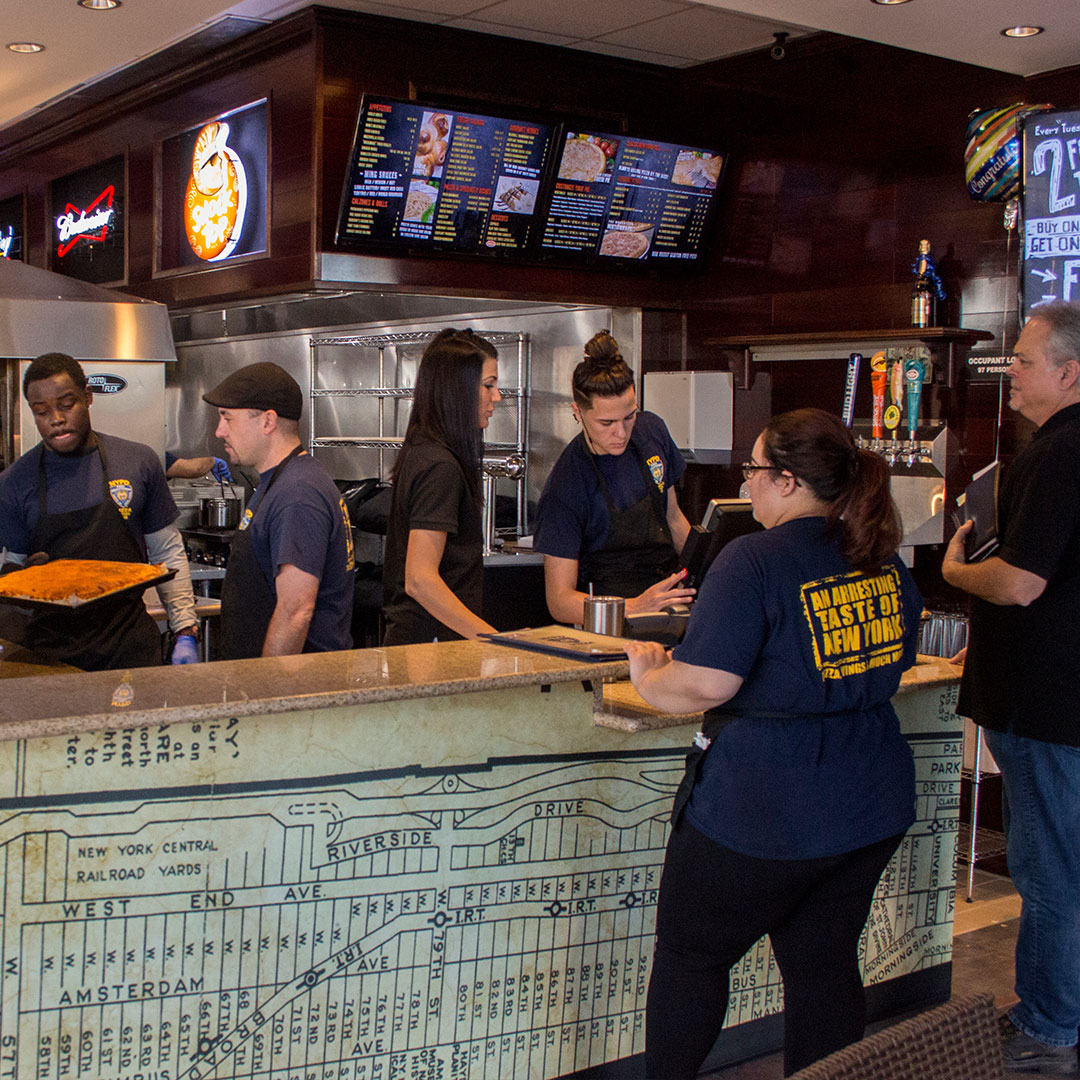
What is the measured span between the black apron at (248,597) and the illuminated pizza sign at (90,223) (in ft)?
12.7

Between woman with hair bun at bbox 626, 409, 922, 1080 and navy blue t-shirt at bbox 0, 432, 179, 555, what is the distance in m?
2.00

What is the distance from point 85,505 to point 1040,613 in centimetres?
256

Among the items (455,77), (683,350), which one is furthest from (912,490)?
(455,77)

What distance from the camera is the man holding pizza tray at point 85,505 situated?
3469 mm

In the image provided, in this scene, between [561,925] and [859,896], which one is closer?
[859,896]

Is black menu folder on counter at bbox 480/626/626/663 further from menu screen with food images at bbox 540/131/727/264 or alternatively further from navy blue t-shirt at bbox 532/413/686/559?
menu screen with food images at bbox 540/131/727/264

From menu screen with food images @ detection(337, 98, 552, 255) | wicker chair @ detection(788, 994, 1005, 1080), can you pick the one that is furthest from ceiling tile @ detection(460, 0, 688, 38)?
wicker chair @ detection(788, 994, 1005, 1080)

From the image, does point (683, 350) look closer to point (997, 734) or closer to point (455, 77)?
point (455, 77)

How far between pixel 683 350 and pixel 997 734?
9.81ft

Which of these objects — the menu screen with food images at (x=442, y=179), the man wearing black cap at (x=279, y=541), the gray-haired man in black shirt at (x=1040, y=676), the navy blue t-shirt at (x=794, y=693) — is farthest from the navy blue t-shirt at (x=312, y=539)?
the menu screen with food images at (x=442, y=179)

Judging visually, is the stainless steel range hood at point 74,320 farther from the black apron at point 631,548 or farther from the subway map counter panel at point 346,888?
the subway map counter panel at point 346,888

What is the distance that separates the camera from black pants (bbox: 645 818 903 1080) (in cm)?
211

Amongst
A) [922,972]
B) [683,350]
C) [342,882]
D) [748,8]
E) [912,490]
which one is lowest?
[922,972]

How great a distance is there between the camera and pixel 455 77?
481 centimetres
